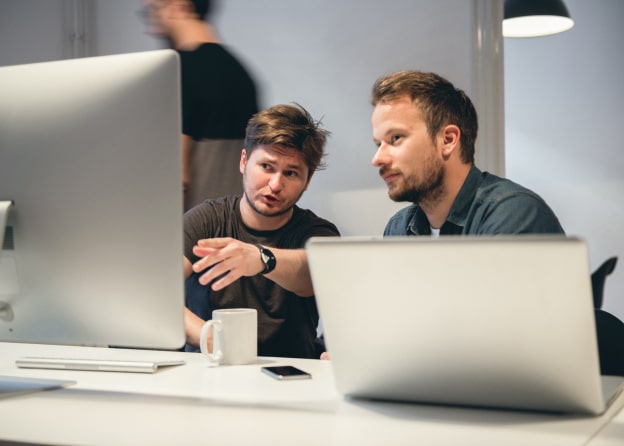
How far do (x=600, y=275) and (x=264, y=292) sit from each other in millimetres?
1128

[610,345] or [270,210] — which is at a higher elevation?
[270,210]

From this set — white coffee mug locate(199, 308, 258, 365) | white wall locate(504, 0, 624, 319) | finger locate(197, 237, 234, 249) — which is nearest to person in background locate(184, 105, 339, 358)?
finger locate(197, 237, 234, 249)

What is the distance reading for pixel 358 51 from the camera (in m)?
2.68

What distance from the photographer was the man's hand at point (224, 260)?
1290 millimetres

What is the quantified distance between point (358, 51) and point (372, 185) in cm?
51

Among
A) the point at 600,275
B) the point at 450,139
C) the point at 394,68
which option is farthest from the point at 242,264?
the point at 394,68

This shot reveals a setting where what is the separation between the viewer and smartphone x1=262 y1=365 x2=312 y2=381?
110 cm

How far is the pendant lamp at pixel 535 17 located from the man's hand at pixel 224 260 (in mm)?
A: 2437

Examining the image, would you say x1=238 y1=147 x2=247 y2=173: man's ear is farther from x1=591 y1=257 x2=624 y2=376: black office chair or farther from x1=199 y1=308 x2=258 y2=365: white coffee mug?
x1=591 y1=257 x2=624 y2=376: black office chair

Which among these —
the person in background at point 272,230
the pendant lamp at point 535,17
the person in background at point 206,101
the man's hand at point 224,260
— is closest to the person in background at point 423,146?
the person in background at point 272,230

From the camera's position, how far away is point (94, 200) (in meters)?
0.99

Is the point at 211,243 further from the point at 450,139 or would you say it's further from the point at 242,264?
the point at 450,139

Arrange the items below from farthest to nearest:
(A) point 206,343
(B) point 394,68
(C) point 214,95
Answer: (B) point 394,68 < (C) point 214,95 < (A) point 206,343

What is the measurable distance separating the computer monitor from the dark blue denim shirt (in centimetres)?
98
